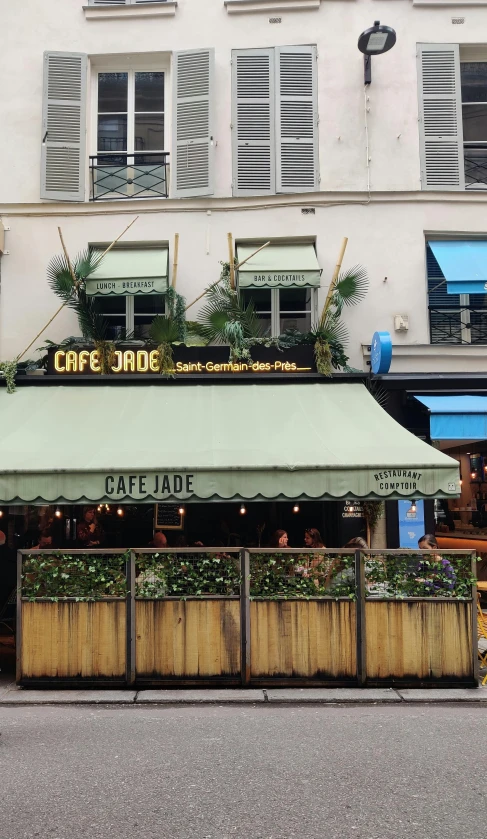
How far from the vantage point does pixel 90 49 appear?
12969 millimetres

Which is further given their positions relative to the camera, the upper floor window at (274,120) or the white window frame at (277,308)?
the upper floor window at (274,120)

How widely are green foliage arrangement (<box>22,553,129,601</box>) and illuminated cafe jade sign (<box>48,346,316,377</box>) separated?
160 inches

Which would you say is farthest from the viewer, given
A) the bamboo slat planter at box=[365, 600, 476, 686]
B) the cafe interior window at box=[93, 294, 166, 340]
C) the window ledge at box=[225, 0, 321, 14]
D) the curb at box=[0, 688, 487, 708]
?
the window ledge at box=[225, 0, 321, 14]

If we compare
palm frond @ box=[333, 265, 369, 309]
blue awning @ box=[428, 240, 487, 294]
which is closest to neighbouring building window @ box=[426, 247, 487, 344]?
blue awning @ box=[428, 240, 487, 294]

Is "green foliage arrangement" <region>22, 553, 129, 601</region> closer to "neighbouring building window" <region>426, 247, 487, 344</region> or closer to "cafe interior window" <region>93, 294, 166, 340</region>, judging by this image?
"cafe interior window" <region>93, 294, 166, 340</region>

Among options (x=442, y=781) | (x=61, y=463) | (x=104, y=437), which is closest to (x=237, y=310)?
(x=104, y=437)

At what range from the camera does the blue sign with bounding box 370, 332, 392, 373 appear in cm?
1110

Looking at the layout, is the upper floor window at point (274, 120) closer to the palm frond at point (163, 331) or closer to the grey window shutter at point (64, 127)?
the grey window shutter at point (64, 127)

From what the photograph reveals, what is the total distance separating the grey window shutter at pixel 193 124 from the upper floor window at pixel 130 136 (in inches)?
14.6

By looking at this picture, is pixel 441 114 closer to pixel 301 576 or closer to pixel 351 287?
pixel 351 287

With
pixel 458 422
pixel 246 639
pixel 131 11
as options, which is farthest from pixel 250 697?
pixel 131 11

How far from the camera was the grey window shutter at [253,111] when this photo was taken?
12625mm

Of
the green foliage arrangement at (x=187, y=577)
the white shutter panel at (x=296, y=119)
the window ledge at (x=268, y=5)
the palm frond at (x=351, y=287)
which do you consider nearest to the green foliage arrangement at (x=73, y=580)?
the green foliage arrangement at (x=187, y=577)

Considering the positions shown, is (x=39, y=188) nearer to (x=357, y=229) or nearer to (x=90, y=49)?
(x=90, y=49)
